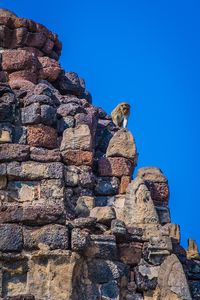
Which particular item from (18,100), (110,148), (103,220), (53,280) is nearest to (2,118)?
(18,100)

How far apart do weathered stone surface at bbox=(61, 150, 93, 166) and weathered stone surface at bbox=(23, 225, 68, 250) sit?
2994 mm

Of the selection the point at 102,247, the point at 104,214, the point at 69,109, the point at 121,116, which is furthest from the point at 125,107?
the point at 102,247

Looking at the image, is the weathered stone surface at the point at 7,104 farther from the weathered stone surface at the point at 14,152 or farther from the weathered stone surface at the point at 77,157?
the weathered stone surface at the point at 77,157

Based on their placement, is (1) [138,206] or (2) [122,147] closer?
(1) [138,206]

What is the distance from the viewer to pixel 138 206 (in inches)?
619

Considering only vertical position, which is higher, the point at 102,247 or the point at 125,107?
the point at 125,107

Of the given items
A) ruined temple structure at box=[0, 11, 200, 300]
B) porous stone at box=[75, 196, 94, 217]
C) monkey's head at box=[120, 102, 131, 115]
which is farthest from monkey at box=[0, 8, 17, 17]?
porous stone at box=[75, 196, 94, 217]

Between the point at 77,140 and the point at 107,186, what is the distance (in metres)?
1.19

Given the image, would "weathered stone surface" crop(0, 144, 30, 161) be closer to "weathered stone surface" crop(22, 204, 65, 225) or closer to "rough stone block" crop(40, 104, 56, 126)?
"rough stone block" crop(40, 104, 56, 126)

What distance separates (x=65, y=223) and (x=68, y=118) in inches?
166

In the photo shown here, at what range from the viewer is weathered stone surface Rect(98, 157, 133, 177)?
16.9m

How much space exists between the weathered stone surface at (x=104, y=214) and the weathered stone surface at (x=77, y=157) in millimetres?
1631

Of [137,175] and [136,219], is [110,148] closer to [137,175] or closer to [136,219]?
[137,175]

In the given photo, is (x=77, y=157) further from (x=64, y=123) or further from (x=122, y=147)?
(x=64, y=123)
